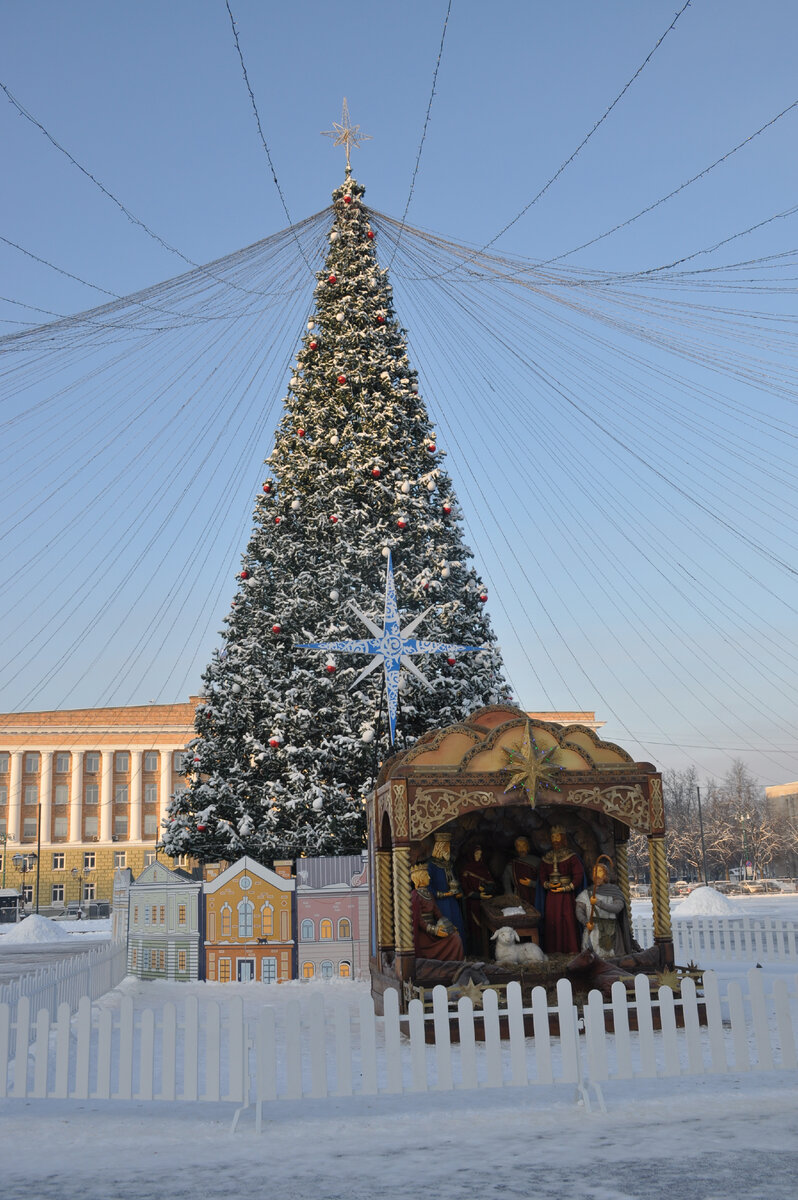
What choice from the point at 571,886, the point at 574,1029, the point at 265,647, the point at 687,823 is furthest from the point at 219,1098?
the point at 687,823

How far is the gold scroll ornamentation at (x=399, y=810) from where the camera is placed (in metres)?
14.5

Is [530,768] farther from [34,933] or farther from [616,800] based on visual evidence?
[34,933]

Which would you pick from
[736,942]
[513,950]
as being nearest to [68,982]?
[513,950]

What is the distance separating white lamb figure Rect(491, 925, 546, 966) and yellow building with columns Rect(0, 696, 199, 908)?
7602 centimetres

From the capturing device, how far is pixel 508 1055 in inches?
457

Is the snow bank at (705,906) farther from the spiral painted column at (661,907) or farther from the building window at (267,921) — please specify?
the spiral painted column at (661,907)

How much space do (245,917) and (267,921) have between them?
18.0 inches

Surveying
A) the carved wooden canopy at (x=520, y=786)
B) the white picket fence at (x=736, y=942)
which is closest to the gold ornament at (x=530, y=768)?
the carved wooden canopy at (x=520, y=786)

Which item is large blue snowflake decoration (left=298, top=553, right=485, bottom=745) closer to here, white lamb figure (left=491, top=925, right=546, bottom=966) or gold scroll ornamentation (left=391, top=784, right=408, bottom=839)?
gold scroll ornamentation (left=391, top=784, right=408, bottom=839)

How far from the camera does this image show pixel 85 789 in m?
90.8

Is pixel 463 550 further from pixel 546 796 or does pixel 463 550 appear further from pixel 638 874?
pixel 638 874

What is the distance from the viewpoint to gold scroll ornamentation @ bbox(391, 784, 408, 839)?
47.5 ft

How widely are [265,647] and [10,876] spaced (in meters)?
73.0

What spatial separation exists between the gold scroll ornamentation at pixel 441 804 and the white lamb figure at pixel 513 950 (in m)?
1.88
